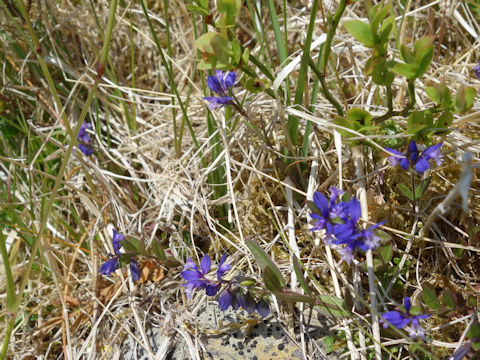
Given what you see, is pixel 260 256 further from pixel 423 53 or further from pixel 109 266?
pixel 423 53

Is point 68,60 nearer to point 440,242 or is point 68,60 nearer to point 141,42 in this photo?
point 141,42

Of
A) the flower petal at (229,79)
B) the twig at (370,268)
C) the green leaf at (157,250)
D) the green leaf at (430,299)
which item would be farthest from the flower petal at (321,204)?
the green leaf at (157,250)

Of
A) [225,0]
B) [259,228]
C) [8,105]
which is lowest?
[259,228]

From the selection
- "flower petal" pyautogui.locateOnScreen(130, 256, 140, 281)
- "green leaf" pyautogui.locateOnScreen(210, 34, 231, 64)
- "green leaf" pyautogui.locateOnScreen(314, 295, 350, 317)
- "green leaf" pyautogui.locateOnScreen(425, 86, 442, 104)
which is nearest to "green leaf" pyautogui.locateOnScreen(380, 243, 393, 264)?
"green leaf" pyautogui.locateOnScreen(314, 295, 350, 317)

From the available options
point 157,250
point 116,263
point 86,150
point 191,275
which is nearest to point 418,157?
point 191,275

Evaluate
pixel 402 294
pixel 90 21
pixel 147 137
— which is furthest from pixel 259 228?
pixel 90 21
